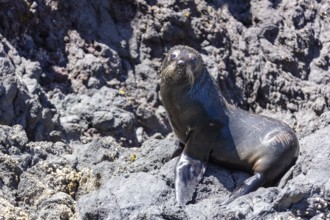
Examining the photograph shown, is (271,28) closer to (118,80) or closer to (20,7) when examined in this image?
(118,80)

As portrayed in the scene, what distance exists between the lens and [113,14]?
34.1ft

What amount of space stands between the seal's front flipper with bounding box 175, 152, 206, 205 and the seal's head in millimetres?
517

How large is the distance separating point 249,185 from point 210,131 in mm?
533

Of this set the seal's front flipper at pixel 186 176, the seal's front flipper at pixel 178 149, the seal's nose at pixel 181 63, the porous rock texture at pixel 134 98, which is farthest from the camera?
the seal's front flipper at pixel 178 149

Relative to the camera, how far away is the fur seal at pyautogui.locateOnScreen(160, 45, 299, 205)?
24.3ft

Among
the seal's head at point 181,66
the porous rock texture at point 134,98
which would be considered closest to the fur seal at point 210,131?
the seal's head at point 181,66

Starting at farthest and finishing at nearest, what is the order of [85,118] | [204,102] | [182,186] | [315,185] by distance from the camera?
[85,118] < [204,102] < [182,186] < [315,185]

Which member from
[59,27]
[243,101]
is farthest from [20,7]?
[243,101]

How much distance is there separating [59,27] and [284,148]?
3.20m

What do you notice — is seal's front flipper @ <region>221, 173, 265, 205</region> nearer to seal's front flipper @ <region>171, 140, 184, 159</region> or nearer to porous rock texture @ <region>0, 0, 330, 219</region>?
porous rock texture @ <region>0, 0, 330, 219</region>

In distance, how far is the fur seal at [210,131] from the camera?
291 inches

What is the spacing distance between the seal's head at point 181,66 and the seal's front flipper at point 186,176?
1.70 feet

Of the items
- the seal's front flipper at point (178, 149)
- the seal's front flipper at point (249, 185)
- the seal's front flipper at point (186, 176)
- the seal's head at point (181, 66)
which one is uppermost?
the seal's head at point (181, 66)

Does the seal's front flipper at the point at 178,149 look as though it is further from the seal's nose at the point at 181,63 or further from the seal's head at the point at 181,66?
the seal's nose at the point at 181,63
